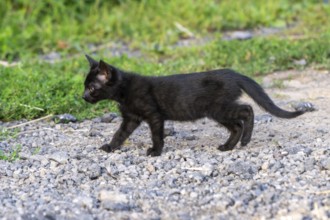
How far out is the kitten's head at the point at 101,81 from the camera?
6.07 m

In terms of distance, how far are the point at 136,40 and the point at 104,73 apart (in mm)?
4546

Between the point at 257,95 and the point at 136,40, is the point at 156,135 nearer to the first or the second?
the point at 257,95

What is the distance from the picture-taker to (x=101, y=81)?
6.13 meters

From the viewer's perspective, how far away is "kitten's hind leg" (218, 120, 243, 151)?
6.05 m

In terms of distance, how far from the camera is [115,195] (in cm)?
481

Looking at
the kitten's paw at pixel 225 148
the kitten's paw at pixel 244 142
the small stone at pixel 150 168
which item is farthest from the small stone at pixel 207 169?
the kitten's paw at pixel 244 142

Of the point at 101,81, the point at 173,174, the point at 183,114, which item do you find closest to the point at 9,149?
the point at 101,81

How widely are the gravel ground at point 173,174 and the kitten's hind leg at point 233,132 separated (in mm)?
76

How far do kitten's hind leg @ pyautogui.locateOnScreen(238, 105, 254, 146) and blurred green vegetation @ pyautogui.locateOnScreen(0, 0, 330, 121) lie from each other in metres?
1.91

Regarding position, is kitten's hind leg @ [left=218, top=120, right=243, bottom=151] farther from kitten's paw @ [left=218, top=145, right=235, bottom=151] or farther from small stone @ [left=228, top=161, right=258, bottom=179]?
small stone @ [left=228, top=161, right=258, bottom=179]

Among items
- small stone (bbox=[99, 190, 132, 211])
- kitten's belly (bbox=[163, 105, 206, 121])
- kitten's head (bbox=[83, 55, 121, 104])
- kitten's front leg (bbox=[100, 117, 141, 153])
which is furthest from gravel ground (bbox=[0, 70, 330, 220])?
kitten's head (bbox=[83, 55, 121, 104])

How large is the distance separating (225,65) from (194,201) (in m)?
4.47

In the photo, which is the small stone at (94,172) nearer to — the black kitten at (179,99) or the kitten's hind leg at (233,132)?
the black kitten at (179,99)

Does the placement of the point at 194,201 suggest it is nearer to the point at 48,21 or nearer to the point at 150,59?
the point at 150,59
